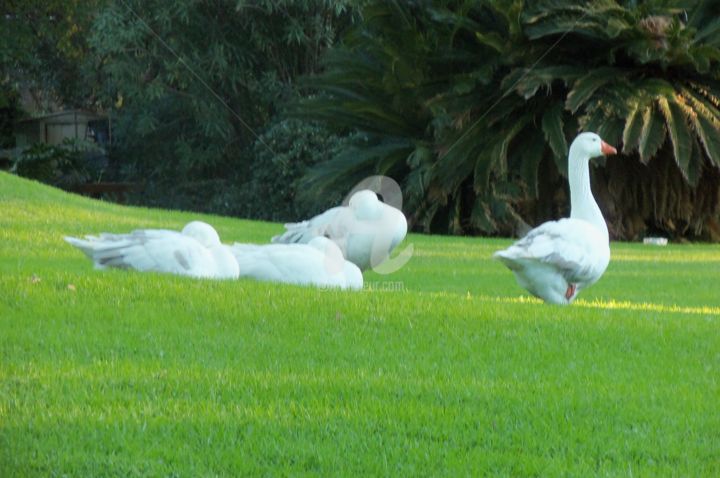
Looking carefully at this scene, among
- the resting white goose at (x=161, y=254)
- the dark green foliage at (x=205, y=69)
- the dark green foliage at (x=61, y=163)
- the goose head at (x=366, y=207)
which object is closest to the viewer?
the resting white goose at (x=161, y=254)

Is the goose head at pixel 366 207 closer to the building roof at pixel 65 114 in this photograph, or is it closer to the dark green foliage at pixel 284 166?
the dark green foliage at pixel 284 166

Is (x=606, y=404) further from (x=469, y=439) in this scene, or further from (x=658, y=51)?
(x=658, y=51)

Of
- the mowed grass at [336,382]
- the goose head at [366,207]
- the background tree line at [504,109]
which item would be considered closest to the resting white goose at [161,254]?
the mowed grass at [336,382]

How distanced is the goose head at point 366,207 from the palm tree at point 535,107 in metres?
8.41

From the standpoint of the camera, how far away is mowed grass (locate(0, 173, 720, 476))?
14.2 feet

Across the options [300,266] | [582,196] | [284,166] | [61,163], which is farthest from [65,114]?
[300,266]

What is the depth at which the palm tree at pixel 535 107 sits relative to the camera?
1772 centimetres

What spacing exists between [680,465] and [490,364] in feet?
4.80

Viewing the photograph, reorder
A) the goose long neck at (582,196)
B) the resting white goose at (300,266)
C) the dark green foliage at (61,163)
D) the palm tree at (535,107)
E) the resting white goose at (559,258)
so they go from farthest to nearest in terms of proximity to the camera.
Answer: the dark green foliage at (61,163) < the palm tree at (535,107) < the goose long neck at (582,196) < the resting white goose at (300,266) < the resting white goose at (559,258)

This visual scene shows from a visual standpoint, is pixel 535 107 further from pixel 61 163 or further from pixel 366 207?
pixel 61 163

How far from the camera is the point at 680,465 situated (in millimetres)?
4414

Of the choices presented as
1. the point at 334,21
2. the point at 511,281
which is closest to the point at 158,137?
the point at 334,21

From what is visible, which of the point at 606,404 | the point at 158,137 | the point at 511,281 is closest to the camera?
the point at 606,404

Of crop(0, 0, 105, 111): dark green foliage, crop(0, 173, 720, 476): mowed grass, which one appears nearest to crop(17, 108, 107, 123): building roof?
crop(0, 0, 105, 111): dark green foliage
